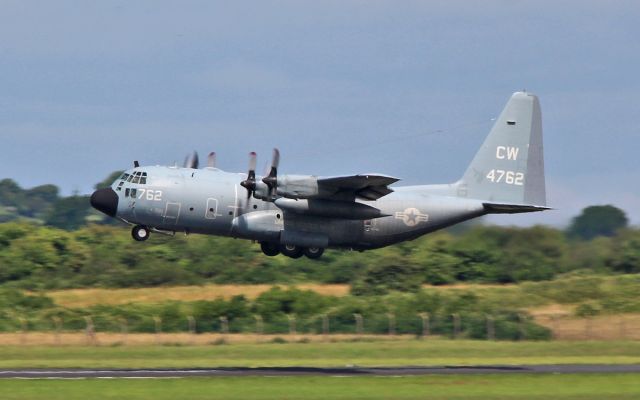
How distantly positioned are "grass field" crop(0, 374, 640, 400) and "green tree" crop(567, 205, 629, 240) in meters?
40.9

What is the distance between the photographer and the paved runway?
35781 mm

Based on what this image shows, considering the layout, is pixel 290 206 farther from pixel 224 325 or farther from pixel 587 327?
pixel 587 327

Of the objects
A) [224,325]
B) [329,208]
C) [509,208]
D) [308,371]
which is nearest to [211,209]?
[329,208]

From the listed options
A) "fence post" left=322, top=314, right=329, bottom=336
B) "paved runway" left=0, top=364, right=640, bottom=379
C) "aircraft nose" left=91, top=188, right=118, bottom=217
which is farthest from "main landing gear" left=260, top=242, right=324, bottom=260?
"fence post" left=322, top=314, right=329, bottom=336

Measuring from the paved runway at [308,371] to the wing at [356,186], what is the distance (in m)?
6.21

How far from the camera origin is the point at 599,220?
80.5 metres

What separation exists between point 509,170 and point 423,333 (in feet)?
31.4

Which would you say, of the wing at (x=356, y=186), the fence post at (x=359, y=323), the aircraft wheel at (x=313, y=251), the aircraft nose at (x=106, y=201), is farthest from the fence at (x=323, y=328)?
the wing at (x=356, y=186)

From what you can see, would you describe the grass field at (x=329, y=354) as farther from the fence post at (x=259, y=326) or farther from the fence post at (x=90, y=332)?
the fence post at (x=259, y=326)

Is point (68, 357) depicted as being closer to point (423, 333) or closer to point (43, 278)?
point (423, 333)

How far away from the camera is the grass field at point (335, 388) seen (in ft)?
102

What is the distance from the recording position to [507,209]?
43312mm

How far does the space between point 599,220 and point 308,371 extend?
4789cm

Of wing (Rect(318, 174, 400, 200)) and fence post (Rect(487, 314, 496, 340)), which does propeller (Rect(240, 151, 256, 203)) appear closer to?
wing (Rect(318, 174, 400, 200))
